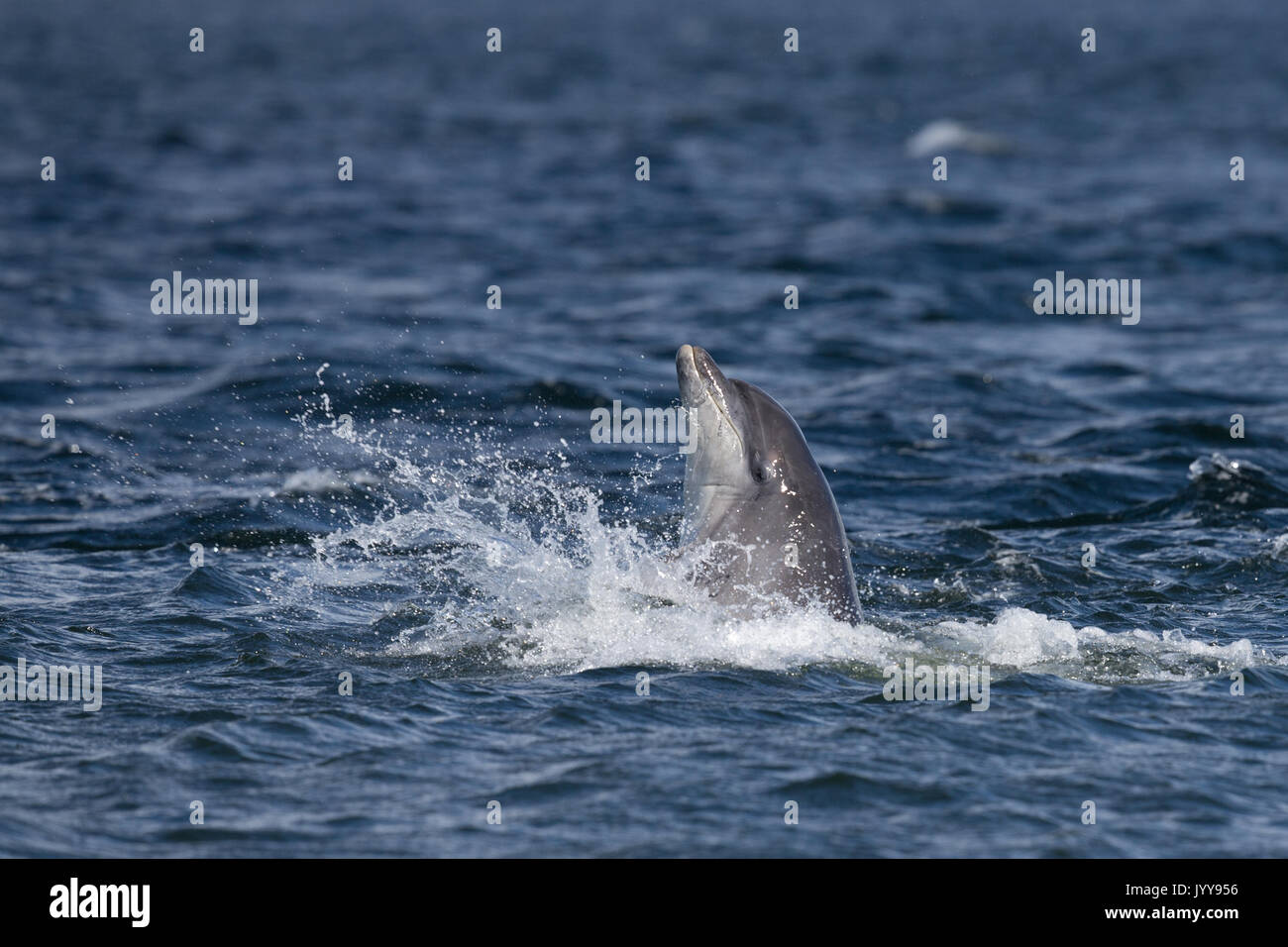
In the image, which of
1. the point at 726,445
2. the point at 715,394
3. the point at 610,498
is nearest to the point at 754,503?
the point at 726,445

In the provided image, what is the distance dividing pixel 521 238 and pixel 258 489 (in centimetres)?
1564

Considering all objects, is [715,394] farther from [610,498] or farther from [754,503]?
[610,498]

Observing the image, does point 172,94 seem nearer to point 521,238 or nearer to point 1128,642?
point 521,238

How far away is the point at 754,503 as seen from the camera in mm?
11578

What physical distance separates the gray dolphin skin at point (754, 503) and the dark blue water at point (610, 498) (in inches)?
11.8

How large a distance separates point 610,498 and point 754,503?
4.48m

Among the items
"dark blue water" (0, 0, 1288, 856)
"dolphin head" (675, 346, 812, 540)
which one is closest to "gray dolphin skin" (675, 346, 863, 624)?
"dolphin head" (675, 346, 812, 540)

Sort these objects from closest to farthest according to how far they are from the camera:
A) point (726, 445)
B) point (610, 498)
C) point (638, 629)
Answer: point (638, 629) → point (726, 445) → point (610, 498)

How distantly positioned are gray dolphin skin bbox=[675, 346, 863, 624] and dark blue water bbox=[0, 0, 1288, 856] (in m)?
0.30

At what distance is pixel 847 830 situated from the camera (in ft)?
27.7

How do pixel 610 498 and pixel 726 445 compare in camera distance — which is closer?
pixel 726 445

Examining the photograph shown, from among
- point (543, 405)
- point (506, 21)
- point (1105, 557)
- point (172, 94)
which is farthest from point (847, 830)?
point (506, 21)

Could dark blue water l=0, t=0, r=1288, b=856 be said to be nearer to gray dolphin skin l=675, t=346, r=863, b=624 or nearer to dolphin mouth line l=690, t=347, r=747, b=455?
gray dolphin skin l=675, t=346, r=863, b=624

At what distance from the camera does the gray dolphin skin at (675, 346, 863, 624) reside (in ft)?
37.1
